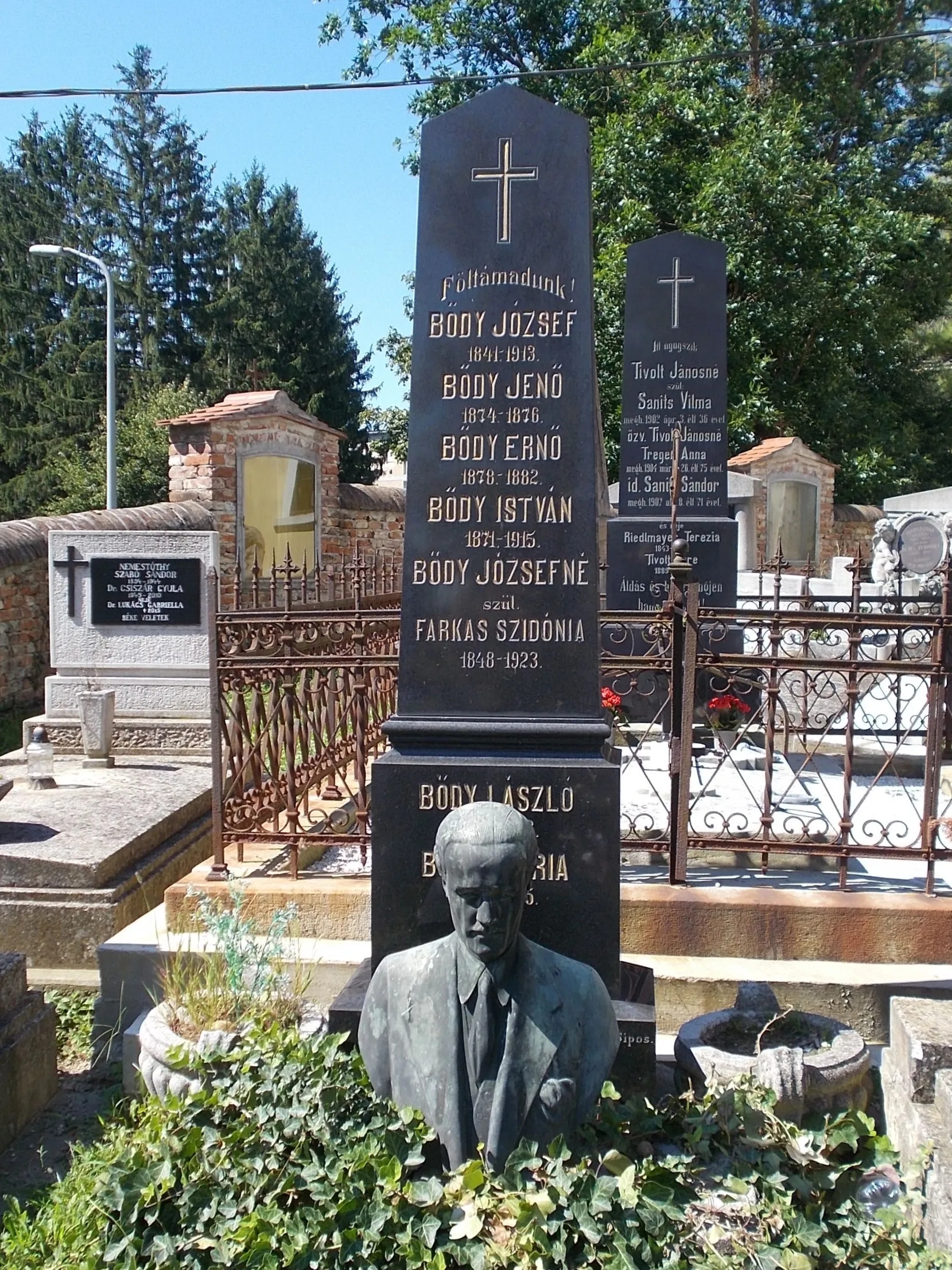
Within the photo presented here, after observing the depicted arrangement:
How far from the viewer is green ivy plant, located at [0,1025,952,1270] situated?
2.17 m

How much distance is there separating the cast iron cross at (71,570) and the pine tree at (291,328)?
1816 centimetres

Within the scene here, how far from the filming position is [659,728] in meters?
7.36

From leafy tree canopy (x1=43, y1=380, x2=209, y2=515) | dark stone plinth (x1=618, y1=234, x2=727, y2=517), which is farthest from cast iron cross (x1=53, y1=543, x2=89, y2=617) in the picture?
leafy tree canopy (x1=43, y1=380, x2=209, y2=515)

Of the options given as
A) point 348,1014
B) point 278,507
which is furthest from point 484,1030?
point 278,507

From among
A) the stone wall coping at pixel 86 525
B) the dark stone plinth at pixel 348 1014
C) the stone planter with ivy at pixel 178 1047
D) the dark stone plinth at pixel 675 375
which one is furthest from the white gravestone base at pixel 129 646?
the dark stone plinth at pixel 348 1014

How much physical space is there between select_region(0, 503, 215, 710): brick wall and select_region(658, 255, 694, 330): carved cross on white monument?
596 centimetres

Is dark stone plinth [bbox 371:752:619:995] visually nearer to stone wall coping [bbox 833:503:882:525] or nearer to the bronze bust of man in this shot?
the bronze bust of man

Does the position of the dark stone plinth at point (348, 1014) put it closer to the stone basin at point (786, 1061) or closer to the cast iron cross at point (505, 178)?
the stone basin at point (786, 1061)

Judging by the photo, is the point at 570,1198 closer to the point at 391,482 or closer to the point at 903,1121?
the point at 903,1121

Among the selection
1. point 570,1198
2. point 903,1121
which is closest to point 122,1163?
point 570,1198

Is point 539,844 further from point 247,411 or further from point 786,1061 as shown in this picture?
point 247,411

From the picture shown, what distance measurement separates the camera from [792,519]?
18016 mm

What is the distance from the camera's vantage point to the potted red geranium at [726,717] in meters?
5.80

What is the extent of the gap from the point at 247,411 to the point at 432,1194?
36.5 feet
